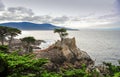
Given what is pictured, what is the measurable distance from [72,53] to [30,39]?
16290 mm

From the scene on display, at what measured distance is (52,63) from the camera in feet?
227

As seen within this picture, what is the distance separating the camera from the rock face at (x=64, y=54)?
72.8m

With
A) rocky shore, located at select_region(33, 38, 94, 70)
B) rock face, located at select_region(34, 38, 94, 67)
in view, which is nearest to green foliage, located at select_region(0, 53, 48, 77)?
rocky shore, located at select_region(33, 38, 94, 70)

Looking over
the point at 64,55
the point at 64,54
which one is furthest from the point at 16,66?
the point at 64,54

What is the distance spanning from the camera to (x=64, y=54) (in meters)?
75.4

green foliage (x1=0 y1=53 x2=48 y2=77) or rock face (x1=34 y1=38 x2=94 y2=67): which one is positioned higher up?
green foliage (x1=0 y1=53 x2=48 y2=77)

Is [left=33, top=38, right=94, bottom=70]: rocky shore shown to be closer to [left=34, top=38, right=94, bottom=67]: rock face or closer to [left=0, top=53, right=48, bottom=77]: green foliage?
[left=34, top=38, right=94, bottom=67]: rock face

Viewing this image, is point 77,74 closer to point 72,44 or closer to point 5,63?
point 5,63

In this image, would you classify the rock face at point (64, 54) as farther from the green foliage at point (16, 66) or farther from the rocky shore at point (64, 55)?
the green foliage at point (16, 66)

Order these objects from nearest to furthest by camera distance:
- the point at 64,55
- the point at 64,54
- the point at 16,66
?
1. the point at 16,66
2. the point at 64,55
3. the point at 64,54

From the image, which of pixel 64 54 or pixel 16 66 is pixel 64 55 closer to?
pixel 64 54

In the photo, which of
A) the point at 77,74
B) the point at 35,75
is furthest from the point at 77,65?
the point at 35,75

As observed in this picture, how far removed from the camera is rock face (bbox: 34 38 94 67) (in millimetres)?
72750

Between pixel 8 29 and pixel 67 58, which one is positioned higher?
pixel 8 29
